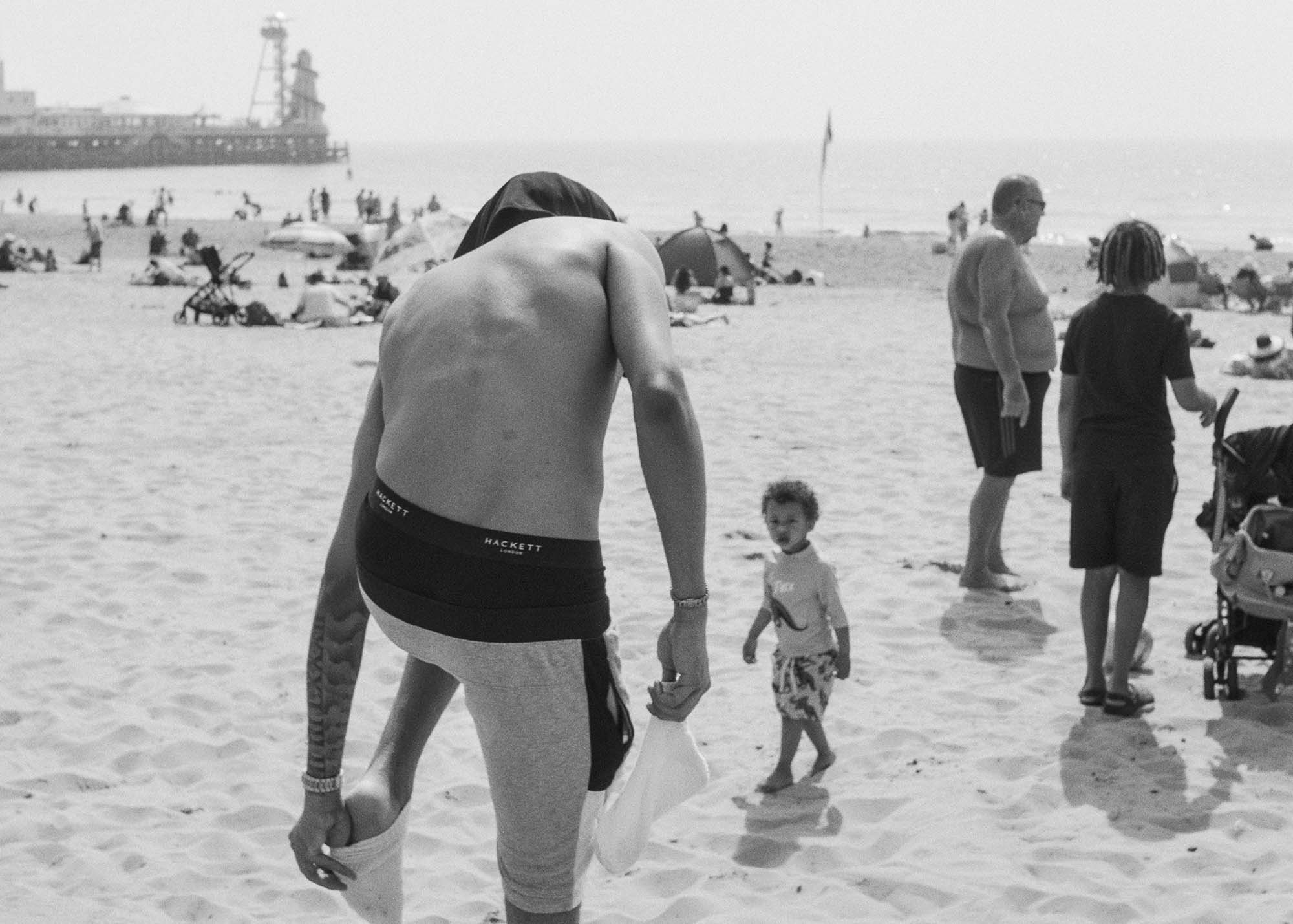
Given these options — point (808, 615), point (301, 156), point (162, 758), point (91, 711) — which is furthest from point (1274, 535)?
point (301, 156)

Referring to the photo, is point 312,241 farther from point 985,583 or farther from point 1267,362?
point 985,583

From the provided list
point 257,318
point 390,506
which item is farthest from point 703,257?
point 390,506

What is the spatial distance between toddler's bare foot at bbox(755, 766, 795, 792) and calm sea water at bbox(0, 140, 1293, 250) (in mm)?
40940

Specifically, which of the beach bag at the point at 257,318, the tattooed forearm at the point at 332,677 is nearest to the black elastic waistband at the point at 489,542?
the tattooed forearm at the point at 332,677

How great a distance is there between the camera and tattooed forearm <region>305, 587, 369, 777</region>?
244 cm

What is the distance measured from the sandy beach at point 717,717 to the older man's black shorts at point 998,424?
56cm

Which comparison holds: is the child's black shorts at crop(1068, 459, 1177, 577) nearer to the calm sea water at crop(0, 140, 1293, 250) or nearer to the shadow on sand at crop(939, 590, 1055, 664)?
the shadow on sand at crop(939, 590, 1055, 664)

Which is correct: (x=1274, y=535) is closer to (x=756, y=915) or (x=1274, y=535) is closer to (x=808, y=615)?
(x=808, y=615)

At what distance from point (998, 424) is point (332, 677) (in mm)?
3925

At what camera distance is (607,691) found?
2203mm

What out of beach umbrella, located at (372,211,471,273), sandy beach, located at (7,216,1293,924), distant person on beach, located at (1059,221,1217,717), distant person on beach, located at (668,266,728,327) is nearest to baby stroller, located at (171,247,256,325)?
beach umbrella, located at (372,211,471,273)

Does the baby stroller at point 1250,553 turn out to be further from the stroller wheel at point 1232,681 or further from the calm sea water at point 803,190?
the calm sea water at point 803,190

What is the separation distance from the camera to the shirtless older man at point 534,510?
2.10 metres

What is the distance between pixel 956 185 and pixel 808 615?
10822 cm
